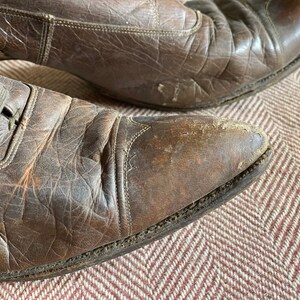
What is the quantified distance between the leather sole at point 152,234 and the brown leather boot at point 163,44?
33 cm

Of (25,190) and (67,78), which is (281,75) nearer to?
(67,78)

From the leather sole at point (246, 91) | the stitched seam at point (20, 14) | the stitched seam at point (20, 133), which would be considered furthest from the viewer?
the leather sole at point (246, 91)

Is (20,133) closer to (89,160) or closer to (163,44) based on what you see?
(89,160)

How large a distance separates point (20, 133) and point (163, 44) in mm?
387

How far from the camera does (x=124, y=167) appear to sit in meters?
0.71

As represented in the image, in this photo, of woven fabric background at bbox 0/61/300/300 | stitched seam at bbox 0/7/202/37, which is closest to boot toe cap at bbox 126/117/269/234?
woven fabric background at bbox 0/61/300/300

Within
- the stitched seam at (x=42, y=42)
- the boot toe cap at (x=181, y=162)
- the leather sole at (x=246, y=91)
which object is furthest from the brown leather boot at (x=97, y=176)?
the leather sole at (x=246, y=91)

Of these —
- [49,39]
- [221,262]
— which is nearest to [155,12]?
[49,39]

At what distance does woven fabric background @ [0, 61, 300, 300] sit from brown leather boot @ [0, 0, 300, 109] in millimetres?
232

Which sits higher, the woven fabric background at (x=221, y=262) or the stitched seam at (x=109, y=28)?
the stitched seam at (x=109, y=28)

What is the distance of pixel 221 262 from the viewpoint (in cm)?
80

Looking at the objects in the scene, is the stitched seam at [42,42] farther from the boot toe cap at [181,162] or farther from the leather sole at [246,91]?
the boot toe cap at [181,162]

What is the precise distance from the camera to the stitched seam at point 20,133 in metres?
0.67

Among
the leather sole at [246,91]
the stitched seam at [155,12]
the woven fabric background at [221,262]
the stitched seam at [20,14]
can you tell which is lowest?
the woven fabric background at [221,262]
